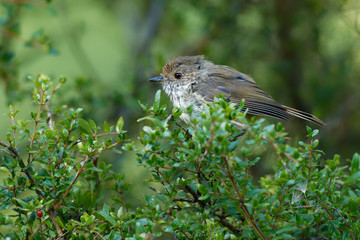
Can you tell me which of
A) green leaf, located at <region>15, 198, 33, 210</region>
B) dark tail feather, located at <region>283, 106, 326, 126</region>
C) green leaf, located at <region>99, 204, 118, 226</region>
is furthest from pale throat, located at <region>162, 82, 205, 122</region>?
green leaf, located at <region>15, 198, 33, 210</region>

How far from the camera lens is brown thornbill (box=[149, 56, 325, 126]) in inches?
165

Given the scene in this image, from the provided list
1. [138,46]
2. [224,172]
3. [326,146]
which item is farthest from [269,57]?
[224,172]

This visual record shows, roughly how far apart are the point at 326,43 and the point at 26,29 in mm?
6559

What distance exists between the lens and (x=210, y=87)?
14.4 feet

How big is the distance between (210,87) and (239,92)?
0.29m

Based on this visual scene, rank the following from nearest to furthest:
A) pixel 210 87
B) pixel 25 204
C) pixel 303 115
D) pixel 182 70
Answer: pixel 25 204
pixel 303 115
pixel 210 87
pixel 182 70

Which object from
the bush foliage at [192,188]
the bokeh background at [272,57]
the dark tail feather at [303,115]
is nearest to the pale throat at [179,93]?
the bokeh background at [272,57]

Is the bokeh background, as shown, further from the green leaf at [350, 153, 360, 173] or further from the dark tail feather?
the green leaf at [350, 153, 360, 173]

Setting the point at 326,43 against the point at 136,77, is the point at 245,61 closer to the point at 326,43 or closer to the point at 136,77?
the point at 326,43

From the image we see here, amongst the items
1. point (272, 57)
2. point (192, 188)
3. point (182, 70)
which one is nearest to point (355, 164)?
point (192, 188)

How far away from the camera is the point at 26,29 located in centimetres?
966

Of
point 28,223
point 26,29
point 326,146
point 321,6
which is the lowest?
point 28,223

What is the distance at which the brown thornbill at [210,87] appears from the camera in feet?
13.8

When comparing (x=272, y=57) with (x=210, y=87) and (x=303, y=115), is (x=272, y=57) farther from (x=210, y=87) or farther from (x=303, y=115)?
(x=303, y=115)
